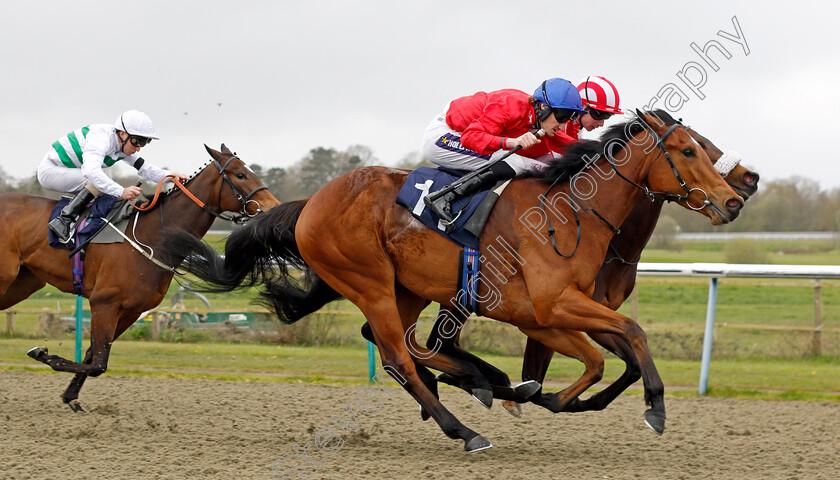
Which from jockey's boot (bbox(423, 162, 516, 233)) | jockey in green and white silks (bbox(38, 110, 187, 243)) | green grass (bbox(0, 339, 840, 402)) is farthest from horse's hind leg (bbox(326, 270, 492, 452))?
green grass (bbox(0, 339, 840, 402))

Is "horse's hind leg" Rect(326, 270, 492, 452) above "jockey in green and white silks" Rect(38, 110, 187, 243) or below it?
below

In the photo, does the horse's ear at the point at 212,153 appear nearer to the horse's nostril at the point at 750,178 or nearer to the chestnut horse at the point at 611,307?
the chestnut horse at the point at 611,307

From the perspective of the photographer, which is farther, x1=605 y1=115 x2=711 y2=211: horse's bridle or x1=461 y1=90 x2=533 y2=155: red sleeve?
x1=461 y1=90 x2=533 y2=155: red sleeve

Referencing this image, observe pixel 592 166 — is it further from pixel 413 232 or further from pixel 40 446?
pixel 40 446

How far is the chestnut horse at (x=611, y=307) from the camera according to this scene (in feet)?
15.5

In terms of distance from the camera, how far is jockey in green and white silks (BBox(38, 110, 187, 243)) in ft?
21.0

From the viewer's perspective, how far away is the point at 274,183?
49.2 ft

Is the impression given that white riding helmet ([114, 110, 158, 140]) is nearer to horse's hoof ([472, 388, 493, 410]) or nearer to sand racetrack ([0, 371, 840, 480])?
sand racetrack ([0, 371, 840, 480])

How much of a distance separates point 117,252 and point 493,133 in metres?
3.16

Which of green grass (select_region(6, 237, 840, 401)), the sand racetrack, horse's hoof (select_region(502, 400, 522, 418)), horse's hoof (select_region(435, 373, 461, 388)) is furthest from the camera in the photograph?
green grass (select_region(6, 237, 840, 401))

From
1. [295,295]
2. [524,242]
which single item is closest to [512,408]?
[524,242]

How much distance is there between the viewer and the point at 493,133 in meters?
4.92

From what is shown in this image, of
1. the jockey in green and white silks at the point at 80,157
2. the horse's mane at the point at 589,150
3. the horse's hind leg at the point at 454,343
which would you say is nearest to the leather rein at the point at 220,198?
the jockey in green and white silks at the point at 80,157

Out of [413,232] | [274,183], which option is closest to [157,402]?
[413,232]
